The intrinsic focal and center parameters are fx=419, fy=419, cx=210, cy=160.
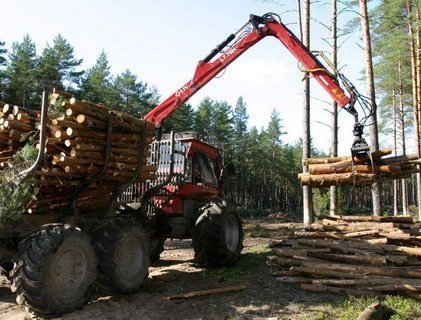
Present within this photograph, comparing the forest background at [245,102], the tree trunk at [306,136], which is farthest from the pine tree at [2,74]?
the tree trunk at [306,136]

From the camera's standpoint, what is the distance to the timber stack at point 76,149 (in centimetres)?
655

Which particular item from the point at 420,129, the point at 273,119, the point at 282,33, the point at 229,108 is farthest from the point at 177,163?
the point at 273,119

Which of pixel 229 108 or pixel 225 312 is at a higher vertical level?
pixel 229 108

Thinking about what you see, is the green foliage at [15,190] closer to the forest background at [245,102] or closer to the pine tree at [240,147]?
the forest background at [245,102]

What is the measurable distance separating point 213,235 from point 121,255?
2596 mm

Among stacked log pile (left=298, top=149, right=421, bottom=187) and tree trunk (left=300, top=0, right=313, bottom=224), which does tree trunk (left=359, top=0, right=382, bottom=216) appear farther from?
stacked log pile (left=298, top=149, right=421, bottom=187)

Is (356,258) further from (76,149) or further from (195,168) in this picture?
(76,149)

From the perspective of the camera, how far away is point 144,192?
30.3 ft

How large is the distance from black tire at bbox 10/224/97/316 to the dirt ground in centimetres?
30

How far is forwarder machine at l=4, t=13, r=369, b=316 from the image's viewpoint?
19.1 ft

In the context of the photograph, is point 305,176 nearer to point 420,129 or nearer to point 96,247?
point 96,247

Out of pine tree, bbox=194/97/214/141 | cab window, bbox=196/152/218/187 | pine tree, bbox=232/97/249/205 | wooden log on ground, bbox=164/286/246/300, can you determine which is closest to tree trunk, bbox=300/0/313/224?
cab window, bbox=196/152/218/187

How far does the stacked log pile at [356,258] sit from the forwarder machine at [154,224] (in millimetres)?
1678

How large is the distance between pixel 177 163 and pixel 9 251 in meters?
4.26
